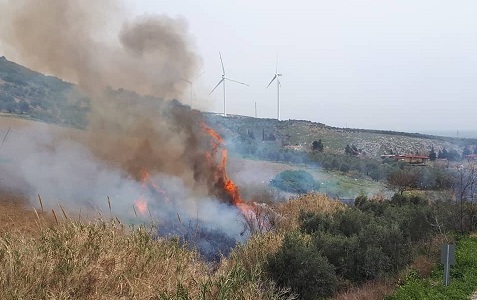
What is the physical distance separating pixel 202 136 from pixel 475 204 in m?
16.3

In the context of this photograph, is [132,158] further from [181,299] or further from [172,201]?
[181,299]

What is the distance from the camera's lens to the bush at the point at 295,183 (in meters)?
35.2

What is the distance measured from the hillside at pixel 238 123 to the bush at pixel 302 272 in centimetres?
1983

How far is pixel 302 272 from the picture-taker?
12.5 meters

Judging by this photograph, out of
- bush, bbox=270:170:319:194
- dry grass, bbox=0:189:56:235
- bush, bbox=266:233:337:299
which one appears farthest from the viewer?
bush, bbox=270:170:319:194

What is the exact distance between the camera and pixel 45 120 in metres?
39.3

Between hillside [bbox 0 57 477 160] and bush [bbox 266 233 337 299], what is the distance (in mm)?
19828

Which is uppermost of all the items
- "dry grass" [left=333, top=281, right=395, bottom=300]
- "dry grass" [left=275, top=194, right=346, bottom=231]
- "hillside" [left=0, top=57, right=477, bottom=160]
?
"hillside" [left=0, top=57, right=477, bottom=160]

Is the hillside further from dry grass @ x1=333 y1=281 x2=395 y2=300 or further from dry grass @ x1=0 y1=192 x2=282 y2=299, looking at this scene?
dry grass @ x1=333 y1=281 x2=395 y2=300

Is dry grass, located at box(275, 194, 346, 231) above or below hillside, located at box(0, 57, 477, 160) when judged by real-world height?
below

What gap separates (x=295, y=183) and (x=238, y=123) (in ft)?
161

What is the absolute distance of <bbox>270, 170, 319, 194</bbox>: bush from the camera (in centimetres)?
3524

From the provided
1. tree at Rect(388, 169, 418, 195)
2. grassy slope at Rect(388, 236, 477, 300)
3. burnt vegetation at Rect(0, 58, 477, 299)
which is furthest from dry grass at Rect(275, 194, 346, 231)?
tree at Rect(388, 169, 418, 195)

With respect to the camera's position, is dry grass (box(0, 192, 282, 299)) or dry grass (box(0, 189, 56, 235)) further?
dry grass (box(0, 189, 56, 235))
